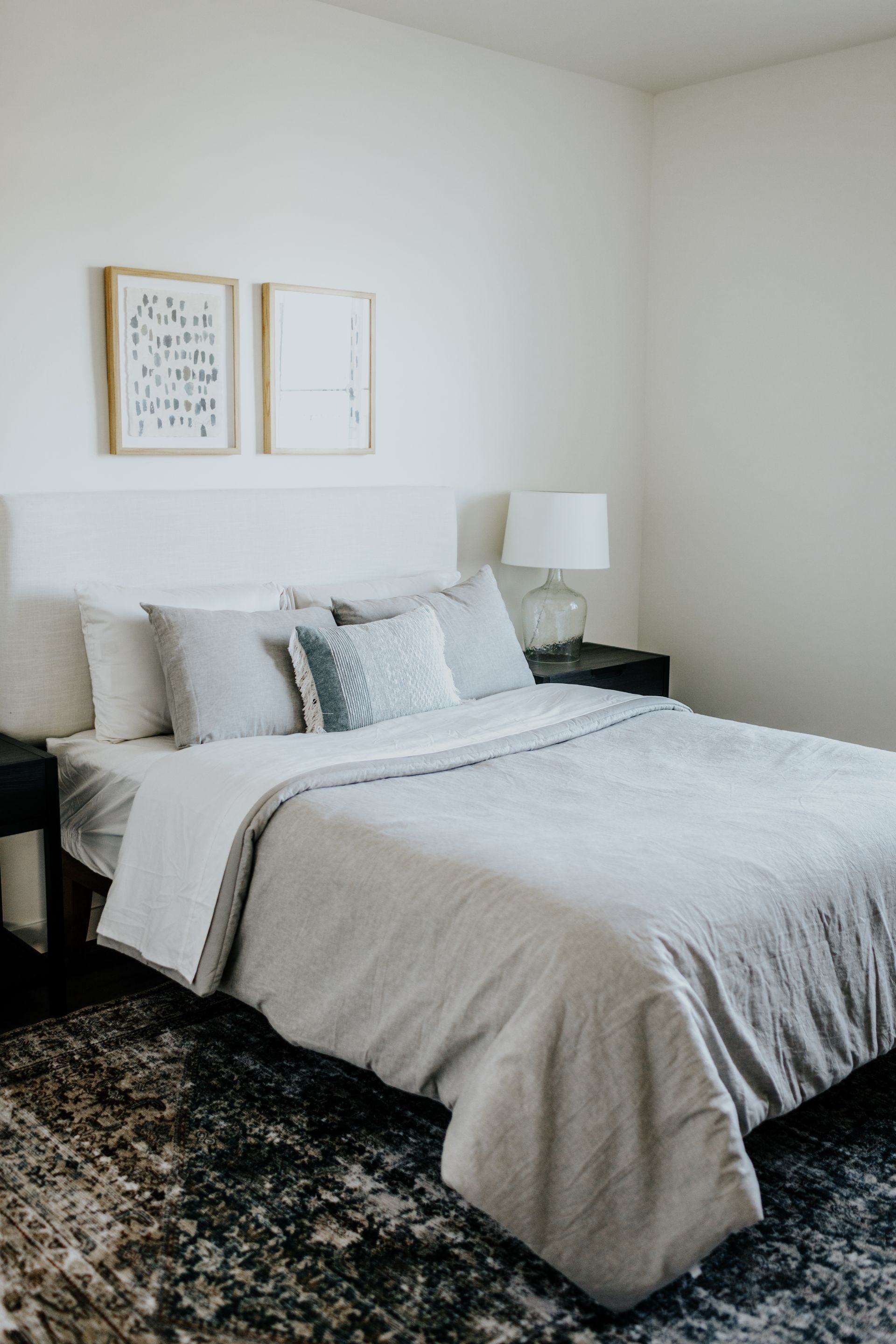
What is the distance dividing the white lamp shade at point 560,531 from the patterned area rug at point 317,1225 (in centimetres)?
212

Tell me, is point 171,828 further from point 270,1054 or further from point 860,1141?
point 860,1141

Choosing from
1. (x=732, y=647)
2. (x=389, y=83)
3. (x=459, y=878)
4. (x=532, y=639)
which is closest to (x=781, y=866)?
(x=459, y=878)

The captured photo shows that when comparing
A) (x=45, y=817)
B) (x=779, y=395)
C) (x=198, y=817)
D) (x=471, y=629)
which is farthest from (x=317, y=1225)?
(x=779, y=395)

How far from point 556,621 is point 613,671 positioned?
0.92 ft

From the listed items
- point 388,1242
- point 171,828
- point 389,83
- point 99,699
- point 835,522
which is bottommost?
point 388,1242

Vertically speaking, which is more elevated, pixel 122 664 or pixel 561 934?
pixel 122 664

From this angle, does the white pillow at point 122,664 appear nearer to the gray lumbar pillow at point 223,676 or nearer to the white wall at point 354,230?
the gray lumbar pillow at point 223,676

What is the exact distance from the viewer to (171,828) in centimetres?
275

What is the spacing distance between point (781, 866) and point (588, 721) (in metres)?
1.14

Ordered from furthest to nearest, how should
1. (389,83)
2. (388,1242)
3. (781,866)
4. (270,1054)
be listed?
1. (389,83)
2. (270,1054)
3. (781,866)
4. (388,1242)

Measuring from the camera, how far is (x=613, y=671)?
14.3ft

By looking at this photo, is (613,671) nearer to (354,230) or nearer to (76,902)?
(354,230)

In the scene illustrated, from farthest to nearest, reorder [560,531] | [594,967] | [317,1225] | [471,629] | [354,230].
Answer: [560,531] < [354,230] < [471,629] < [317,1225] < [594,967]

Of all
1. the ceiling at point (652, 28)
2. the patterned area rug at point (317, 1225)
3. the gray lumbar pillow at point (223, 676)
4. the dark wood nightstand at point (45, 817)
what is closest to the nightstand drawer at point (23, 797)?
the dark wood nightstand at point (45, 817)
